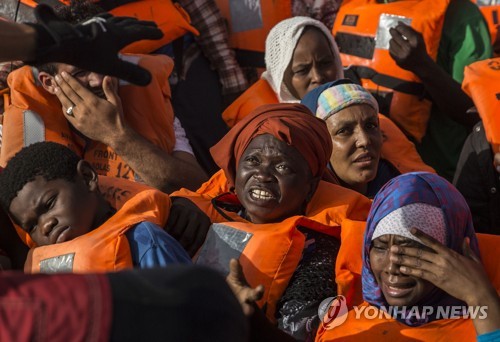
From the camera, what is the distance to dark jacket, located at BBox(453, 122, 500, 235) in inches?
172

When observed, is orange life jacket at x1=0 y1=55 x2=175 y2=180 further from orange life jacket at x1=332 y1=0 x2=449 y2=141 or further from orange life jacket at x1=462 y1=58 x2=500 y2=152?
orange life jacket at x1=462 y1=58 x2=500 y2=152

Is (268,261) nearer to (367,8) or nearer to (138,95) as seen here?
(138,95)

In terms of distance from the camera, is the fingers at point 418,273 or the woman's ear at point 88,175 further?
the woman's ear at point 88,175

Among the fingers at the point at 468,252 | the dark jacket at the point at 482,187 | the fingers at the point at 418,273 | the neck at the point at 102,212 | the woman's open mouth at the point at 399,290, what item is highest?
the neck at the point at 102,212

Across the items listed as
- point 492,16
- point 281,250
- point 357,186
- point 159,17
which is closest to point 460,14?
point 492,16

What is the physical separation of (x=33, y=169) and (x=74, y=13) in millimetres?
1189

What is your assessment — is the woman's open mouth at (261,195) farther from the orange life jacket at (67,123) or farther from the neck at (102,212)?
Answer: the orange life jacket at (67,123)

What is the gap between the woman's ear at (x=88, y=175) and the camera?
343 cm

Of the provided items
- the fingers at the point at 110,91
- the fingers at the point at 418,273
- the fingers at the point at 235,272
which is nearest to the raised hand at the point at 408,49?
the fingers at the point at 110,91

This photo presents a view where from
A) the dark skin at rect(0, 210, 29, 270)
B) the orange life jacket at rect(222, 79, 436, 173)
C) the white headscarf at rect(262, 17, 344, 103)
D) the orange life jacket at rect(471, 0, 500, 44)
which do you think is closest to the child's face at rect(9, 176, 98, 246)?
the dark skin at rect(0, 210, 29, 270)

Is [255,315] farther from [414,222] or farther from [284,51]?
[284,51]

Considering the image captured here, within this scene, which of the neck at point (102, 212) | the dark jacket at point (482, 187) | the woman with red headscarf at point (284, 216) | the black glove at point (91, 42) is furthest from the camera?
the dark jacket at point (482, 187)

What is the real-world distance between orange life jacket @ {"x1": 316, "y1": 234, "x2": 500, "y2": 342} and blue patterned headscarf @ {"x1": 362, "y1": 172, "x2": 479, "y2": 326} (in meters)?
0.04

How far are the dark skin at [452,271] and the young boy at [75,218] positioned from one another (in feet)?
2.43
